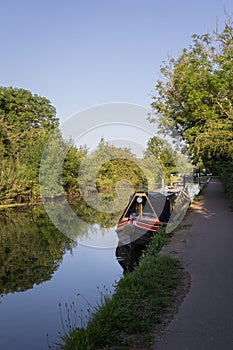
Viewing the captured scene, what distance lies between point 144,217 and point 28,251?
4.56 m

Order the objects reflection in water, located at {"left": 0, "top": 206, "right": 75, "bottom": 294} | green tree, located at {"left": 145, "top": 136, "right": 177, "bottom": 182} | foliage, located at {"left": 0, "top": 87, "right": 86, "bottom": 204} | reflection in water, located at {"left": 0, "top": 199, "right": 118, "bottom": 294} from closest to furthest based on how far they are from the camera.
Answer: reflection in water, located at {"left": 0, "top": 206, "right": 75, "bottom": 294}
reflection in water, located at {"left": 0, "top": 199, "right": 118, "bottom": 294}
foliage, located at {"left": 0, "top": 87, "right": 86, "bottom": 204}
green tree, located at {"left": 145, "top": 136, "right": 177, "bottom": 182}

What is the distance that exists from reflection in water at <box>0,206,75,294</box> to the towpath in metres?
4.13

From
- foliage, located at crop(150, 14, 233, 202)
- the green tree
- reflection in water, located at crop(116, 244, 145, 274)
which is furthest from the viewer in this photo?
the green tree

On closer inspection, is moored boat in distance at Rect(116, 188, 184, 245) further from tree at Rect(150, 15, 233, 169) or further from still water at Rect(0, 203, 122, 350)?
tree at Rect(150, 15, 233, 169)

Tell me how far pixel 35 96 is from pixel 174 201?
4972 centimetres

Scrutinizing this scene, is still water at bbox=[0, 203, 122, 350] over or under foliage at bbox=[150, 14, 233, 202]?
under

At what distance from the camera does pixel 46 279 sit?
1023cm

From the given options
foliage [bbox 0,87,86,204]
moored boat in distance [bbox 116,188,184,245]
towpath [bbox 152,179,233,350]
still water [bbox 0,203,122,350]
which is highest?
foliage [bbox 0,87,86,204]

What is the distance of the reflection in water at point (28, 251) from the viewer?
10195mm

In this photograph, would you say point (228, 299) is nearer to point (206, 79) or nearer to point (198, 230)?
point (198, 230)

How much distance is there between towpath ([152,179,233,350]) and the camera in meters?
4.23

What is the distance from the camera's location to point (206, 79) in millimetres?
21609

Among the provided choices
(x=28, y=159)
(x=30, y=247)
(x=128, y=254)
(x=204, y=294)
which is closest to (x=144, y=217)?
(x=128, y=254)

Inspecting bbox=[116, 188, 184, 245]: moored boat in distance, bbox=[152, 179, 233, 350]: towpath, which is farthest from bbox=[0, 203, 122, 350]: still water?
bbox=[152, 179, 233, 350]: towpath
